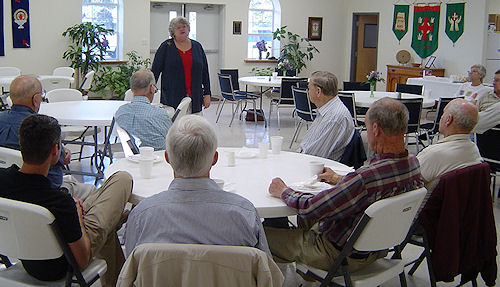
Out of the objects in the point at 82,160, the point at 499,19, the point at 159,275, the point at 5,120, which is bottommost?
the point at 82,160

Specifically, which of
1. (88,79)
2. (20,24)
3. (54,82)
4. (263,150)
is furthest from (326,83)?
(20,24)

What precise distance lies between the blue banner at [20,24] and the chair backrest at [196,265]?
10428 millimetres

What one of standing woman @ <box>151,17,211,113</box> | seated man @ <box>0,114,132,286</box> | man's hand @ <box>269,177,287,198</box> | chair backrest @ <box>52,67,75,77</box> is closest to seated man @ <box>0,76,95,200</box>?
seated man @ <box>0,114,132,286</box>

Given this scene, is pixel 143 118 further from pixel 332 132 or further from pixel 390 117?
pixel 390 117

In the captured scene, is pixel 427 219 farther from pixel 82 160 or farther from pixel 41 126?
pixel 82 160

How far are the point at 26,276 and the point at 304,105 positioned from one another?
19.8 ft

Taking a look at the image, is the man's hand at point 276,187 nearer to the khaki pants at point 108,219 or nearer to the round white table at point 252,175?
the round white table at point 252,175

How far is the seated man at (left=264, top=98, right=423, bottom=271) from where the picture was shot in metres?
2.62

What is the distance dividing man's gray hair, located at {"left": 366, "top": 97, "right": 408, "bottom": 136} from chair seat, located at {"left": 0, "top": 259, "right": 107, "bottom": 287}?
1405 mm

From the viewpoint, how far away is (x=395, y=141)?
2.71 meters

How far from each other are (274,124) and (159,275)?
328 inches

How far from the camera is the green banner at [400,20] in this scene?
13.4 meters

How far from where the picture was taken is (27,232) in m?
2.32

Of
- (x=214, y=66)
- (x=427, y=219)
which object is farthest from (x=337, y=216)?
(x=214, y=66)
